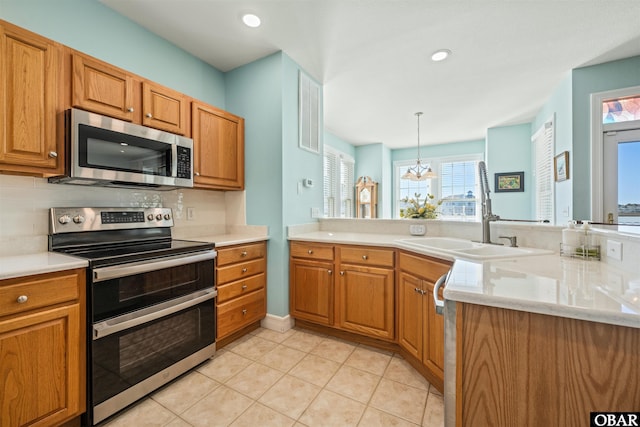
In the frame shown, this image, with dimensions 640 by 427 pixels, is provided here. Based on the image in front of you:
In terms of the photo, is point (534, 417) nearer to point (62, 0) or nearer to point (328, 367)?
point (328, 367)

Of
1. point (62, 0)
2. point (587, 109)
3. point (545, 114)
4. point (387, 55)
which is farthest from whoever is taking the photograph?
point (545, 114)

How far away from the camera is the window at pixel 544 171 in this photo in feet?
12.2

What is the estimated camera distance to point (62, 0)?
67.9 inches

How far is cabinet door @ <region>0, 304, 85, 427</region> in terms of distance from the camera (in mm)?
1119

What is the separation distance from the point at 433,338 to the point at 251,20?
8.72 ft

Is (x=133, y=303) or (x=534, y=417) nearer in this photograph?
(x=534, y=417)

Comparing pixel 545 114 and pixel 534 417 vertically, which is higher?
pixel 545 114

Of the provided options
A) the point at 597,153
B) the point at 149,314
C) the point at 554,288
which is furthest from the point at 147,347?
the point at 597,153

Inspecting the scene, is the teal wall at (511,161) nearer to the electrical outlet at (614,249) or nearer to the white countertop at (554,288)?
the electrical outlet at (614,249)

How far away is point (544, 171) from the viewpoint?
411 centimetres

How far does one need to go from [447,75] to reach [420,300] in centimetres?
261

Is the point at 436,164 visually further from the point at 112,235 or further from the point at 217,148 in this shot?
the point at 112,235

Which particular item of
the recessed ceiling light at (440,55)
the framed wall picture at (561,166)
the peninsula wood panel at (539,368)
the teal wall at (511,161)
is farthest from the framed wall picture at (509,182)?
the peninsula wood panel at (539,368)

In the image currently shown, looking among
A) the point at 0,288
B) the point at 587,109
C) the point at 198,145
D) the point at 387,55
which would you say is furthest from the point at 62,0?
the point at 587,109
